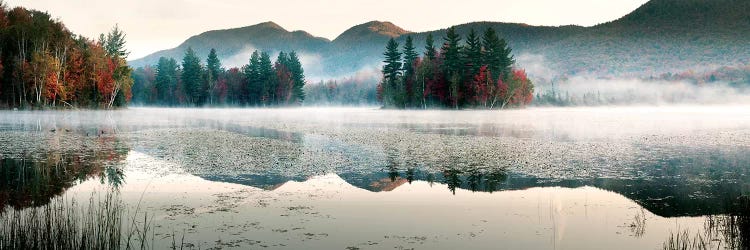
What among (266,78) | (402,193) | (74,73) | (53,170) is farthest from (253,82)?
(402,193)

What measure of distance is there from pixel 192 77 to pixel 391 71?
52558 mm

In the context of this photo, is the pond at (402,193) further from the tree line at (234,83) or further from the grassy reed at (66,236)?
the tree line at (234,83)

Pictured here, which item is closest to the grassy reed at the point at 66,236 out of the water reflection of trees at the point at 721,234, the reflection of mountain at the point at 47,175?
the reflection of mountain at the point at 47,175

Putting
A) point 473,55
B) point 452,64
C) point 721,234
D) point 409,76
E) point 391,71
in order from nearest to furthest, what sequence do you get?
1. point 721,234
2. point 473,55
3. point 452,64
4. point 409,76
5. point 391,71

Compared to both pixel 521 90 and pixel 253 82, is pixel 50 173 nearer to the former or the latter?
pixel 521 90

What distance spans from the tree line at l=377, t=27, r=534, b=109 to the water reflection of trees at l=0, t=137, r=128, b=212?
79.9 meters

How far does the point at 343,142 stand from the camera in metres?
26.6

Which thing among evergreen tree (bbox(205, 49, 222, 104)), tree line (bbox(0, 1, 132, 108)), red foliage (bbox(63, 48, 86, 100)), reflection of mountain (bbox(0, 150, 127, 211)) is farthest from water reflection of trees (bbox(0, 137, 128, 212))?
evergreen tree (bbox(205, 49, 222, 104))

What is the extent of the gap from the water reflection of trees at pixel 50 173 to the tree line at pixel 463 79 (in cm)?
7986

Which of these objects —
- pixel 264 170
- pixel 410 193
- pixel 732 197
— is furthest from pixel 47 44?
pixel 732 197

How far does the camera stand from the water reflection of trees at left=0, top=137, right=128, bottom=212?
1154cm

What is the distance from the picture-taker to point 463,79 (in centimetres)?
9944

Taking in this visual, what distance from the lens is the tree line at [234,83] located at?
134 m

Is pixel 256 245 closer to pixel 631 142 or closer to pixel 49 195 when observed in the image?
pixel 49 195
